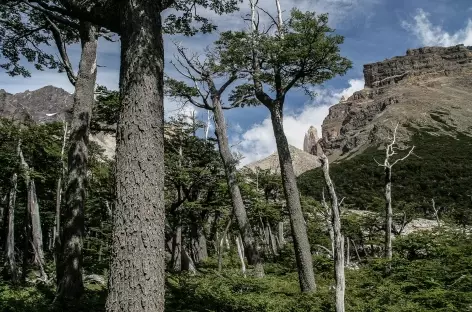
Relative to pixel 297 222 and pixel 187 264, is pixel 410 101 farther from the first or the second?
pixel 297 222

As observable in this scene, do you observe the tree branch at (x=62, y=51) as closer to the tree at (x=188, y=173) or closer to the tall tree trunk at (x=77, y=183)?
the tall tree trunk at (x=77, y=183)

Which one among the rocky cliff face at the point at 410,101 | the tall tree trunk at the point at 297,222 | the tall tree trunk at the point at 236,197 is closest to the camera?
the tall tree trunk at the point at 297,222

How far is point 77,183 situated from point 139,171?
4157 millimetres

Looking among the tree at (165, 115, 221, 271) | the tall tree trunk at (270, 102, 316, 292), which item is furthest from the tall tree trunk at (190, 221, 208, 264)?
the tall tree trunk at (270, 102, 316, 292)

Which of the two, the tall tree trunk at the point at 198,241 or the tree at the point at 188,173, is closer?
the tree at the point at 188,173

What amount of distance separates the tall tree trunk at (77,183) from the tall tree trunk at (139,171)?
3.78 m

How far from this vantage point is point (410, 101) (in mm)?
118312

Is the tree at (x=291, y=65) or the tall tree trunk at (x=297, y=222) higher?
the tree at (x=291, y=65)

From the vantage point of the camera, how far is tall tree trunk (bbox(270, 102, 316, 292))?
947 centimetres

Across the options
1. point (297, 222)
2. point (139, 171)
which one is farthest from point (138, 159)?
point (297, 222)

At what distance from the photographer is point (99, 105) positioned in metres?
13.4

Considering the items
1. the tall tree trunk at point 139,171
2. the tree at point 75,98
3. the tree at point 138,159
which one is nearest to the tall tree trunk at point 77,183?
the tree at point 75,98

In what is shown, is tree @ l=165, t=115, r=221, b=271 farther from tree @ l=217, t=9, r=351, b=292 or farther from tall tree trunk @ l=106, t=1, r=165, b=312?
tall tree trunk @ l=106, t=1, r=165, b=312

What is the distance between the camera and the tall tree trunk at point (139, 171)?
3.16 m
